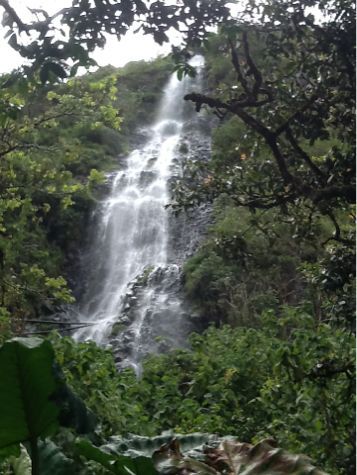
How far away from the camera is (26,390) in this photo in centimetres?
201

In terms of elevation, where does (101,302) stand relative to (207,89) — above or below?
below

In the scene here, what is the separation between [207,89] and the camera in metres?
22.3

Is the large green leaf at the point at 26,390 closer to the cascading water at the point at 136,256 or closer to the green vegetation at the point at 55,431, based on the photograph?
the green vegetation at the point at 55,431

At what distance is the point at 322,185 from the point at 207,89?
1895 cm

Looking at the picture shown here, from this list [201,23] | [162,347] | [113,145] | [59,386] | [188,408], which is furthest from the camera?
[113,145]

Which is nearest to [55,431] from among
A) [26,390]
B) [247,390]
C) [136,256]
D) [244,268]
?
[26,390]

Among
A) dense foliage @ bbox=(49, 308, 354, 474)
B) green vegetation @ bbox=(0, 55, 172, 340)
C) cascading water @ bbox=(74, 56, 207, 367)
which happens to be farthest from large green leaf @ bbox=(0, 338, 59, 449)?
cascading water @ bbox=(74, 56, 207, 367)

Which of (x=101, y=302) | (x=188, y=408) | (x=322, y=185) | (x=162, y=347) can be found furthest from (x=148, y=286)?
(x=322, y=185)

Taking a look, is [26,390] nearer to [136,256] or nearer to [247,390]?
[247,390]

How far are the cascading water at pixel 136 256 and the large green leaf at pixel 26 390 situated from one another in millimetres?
10322

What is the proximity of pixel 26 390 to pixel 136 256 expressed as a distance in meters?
14.5

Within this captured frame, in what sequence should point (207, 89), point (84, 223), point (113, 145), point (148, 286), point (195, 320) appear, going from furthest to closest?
point (207, 89) → point (113, 145) → point (84, 223) → point (148, 286) → point (195, 320)

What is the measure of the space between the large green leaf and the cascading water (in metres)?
10.3

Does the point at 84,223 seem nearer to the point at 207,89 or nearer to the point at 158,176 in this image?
the point at 158,176
